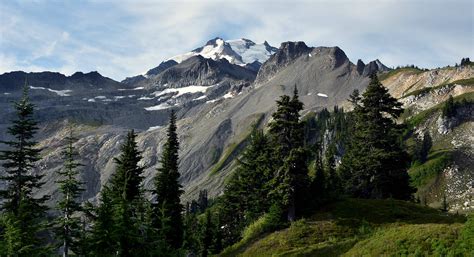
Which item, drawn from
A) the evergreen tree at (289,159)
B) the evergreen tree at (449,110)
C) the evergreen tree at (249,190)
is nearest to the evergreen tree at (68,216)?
the evergreen tree at (289,159)

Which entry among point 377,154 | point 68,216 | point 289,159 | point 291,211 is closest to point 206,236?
point 291,211

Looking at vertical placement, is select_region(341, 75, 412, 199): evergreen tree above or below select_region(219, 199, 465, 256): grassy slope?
above

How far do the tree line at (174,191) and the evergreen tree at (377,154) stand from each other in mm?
119

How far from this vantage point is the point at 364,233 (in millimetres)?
39812

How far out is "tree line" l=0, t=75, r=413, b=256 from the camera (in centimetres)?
2738

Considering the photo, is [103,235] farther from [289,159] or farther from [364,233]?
[289,159]

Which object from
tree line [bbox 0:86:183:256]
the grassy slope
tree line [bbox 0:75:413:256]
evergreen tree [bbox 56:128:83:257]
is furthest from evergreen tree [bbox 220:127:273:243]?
evergreen tree [bbox 56:128:83:257]

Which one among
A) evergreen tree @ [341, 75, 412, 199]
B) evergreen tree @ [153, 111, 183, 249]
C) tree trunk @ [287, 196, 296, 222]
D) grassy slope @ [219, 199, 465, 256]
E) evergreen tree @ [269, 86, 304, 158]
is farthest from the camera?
evergreen tree @ [341, 75, 412, 199]

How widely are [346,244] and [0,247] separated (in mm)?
23290

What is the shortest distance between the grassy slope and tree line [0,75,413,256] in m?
3.06

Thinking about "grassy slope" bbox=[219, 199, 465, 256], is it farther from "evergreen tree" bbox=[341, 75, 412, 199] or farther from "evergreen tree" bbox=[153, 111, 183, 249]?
"evergreen tree" bbox=[341, 75, 412, 199]

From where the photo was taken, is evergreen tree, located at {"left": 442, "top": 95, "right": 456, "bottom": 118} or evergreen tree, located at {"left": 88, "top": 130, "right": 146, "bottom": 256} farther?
evergreen tree, located at {"left": 442, "top": 95, "right": 456, "bottom": 118}

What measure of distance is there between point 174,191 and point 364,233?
2153cm

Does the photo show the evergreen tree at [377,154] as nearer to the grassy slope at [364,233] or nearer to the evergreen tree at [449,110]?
the grassy slope at [364,233]
